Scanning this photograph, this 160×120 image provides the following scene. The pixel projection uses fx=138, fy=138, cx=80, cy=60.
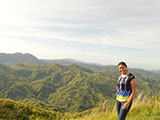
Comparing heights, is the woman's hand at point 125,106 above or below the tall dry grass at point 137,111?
above

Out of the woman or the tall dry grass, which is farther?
the tall dry grass

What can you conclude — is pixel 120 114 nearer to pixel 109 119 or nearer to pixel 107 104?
pixel 109 119

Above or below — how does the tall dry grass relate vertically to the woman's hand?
below

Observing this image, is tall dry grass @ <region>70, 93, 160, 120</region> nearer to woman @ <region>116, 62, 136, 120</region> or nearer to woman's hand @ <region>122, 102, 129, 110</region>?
woman @ <region>116, 62, 136, 120</region>

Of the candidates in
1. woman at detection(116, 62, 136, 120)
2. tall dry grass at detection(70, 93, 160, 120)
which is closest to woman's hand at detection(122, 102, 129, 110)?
woman at detection(116, 62, 136, 120)

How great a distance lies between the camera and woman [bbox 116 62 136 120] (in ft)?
18.0

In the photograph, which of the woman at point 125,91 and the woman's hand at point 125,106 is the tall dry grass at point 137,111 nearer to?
the woman at point 125,91

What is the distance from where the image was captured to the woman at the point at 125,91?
18.0ft

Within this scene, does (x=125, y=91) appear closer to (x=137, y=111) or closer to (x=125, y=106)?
(x=125, y=106)

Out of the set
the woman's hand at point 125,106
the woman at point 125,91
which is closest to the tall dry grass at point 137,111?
the woman at point 125,91

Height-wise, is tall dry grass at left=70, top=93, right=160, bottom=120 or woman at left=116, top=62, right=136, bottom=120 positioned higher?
woman at left=116, top=62, right=136, bottom=120

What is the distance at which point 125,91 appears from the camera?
19.0ft

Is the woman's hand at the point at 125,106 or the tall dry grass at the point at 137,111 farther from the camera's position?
the tall dry grass at the point at 137,111

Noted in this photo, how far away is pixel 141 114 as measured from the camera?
7.75m
